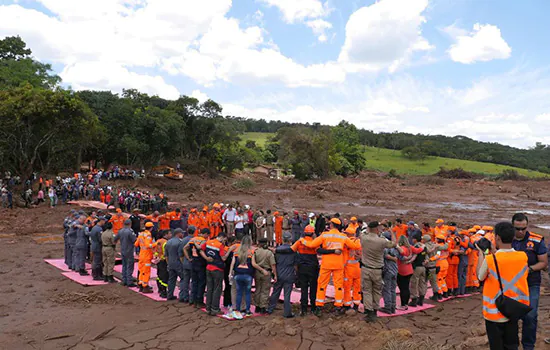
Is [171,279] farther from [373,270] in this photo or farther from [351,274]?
[373,270]

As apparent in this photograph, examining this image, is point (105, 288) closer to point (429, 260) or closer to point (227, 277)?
point (227, 277)

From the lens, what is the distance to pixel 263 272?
7.37 meters

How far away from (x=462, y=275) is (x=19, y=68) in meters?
36.8

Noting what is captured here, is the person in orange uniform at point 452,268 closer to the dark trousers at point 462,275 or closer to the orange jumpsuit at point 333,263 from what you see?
the dark trousers at point 462,275

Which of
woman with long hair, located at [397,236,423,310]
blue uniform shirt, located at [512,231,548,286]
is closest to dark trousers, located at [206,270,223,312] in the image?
woman with long hair, located at [397,236,423,310]

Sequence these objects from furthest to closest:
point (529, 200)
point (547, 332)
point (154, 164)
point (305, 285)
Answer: point (154, 164), point (529, 200), point (305, 285), point (547, 332)

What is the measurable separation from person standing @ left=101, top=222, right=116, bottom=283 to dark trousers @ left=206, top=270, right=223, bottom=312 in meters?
3.59

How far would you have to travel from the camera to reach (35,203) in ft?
77.1

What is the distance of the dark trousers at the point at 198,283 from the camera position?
7.96 m

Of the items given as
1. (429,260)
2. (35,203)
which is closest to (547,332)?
(429,260)

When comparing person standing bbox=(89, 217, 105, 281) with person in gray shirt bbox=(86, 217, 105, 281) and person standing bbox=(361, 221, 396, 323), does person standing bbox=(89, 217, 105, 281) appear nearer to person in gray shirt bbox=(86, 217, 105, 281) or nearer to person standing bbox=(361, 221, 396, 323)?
person in gray shirt bbox=(86, 217, 105, 281)

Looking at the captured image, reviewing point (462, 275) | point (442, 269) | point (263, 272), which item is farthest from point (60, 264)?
point (462, 275)

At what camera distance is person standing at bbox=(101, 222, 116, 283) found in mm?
9805

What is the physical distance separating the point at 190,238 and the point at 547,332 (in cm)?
694
